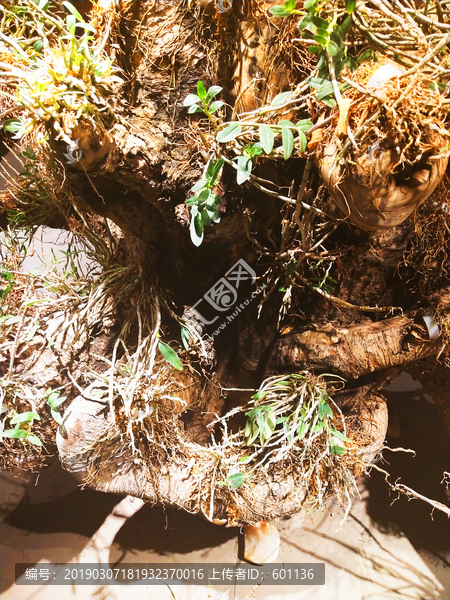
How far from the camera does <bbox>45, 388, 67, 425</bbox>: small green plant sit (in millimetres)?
1144

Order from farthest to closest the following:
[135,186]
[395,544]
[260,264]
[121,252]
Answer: [395,544]
[121,252]
[260,264]
[135,186]

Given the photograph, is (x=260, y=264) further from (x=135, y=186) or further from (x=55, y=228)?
(x=55, y=228)

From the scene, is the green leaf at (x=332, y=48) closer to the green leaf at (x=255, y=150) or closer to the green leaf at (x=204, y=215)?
the green leaf at (x=255, y=150)

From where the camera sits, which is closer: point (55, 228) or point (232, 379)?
point (232, 379)

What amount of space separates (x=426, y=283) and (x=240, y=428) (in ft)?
2.44

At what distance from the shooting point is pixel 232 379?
1.37 meters

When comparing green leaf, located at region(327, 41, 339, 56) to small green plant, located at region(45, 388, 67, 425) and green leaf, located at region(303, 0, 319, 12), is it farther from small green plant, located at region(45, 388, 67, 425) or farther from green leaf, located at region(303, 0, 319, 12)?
small green plant, located at region(45, 388, 67, 425)

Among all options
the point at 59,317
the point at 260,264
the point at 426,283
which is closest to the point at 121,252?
the point at 59,317

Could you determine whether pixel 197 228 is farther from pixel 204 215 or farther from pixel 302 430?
pixel 302 430
